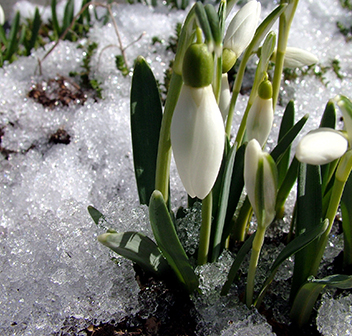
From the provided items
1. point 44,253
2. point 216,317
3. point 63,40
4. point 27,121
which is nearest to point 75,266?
point 44,253

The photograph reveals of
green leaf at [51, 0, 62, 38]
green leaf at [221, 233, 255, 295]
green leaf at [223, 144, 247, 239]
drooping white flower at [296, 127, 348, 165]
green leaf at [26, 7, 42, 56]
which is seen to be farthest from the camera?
green leaf at [51, 0, 62, 38]

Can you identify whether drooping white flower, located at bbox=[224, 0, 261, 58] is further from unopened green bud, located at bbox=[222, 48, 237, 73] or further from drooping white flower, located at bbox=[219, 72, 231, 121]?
drooping white flower, located at bbox=[219, 72, 231, 121]

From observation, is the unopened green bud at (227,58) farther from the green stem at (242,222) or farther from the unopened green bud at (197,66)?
the green stem at (242,222)

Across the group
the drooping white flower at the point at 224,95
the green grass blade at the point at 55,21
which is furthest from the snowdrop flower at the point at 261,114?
the green grass blade at the point at 55,21

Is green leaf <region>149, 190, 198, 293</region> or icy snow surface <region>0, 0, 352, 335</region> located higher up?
green leaf <region>149, 190, 198, 293</region>

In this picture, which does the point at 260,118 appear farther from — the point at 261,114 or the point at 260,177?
the point at 260,177

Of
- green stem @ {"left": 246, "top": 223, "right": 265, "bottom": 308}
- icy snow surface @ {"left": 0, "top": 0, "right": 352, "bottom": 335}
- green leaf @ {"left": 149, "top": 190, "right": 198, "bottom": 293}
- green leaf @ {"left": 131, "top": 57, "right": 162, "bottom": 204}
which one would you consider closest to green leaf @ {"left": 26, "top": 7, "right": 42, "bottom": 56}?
icy snow surface @ {"left": 0, "top": 0, "right": 352, "bottom": 335}

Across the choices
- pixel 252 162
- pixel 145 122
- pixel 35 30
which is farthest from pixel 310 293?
pixel 35 30
